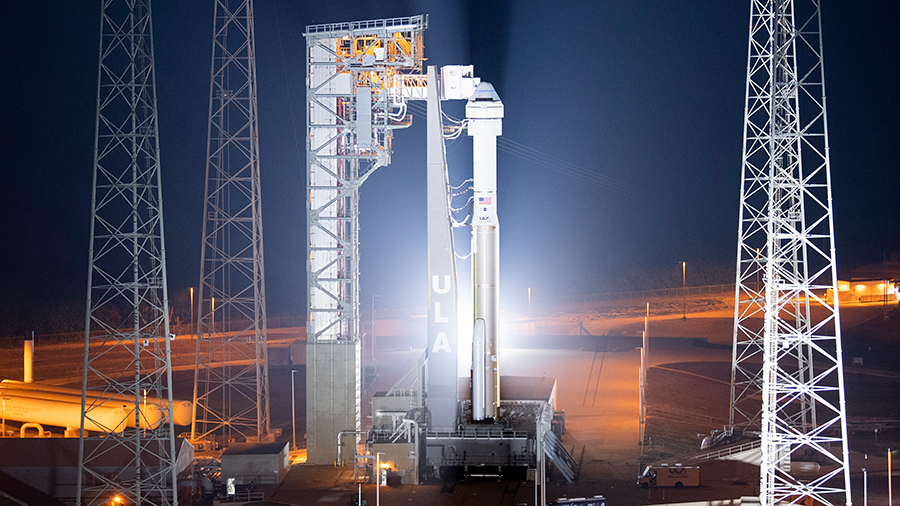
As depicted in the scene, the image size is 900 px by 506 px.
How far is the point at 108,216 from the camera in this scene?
7169 centimetres

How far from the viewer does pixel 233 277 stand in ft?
227

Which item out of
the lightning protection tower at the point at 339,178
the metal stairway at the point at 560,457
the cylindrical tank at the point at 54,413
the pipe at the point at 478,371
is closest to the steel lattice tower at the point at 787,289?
the metal stairway at the point at 560,457

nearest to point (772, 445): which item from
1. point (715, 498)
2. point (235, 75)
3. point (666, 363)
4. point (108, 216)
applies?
point (715, 498)

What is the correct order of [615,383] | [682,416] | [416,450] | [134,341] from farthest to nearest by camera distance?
[615,383] < [682,416] < [416,450] < [134,341]

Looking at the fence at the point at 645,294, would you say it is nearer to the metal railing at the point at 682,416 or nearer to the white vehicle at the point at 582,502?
the metal railing at the point at 682,416

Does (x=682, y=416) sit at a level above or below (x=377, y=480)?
above

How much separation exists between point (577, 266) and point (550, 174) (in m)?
8.91

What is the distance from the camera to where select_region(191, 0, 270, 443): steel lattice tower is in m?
26.4

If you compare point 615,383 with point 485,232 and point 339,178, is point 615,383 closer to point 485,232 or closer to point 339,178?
point 485,232

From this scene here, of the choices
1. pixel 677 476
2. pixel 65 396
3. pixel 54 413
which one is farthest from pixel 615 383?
pixel 54 413

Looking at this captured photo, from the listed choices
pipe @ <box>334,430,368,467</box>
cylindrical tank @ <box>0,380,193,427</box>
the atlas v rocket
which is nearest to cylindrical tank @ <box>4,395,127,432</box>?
cylindrical tank @ <box>0,380,193,427</box>

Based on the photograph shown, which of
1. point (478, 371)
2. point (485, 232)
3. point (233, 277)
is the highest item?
point (233, 277)

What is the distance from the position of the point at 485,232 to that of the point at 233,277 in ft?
158

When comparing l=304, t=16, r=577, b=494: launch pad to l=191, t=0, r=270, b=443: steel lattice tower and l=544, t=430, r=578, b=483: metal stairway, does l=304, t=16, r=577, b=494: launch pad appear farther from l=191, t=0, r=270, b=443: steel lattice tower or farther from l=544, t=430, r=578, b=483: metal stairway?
l=191, t=0, r=270, b=443: steel lattice tower
